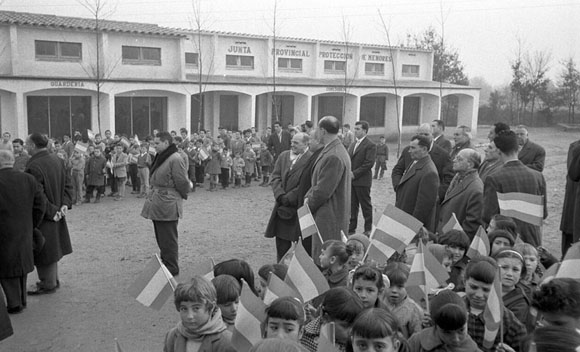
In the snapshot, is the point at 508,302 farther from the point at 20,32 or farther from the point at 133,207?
the point at 20,32

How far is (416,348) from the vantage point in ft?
10.7

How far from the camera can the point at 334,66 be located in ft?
111

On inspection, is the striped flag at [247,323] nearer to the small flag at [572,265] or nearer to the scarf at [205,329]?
the scarf at [205,329]

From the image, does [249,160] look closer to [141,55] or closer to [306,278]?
[141,55]

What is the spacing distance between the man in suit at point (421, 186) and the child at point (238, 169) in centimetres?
1014

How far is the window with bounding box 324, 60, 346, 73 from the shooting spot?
33.4 meters

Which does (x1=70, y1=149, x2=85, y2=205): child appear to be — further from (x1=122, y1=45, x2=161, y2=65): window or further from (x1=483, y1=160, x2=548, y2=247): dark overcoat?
(x1=122, y1=45, x2=161, y2=65): window

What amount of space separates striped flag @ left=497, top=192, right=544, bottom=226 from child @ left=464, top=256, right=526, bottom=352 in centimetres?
159

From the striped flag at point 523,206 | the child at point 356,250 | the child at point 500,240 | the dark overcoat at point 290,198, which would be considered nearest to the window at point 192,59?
the dark overcoat at point 290,198

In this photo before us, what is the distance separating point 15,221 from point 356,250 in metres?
3.71

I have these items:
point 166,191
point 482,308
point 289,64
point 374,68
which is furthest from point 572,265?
point 374,68

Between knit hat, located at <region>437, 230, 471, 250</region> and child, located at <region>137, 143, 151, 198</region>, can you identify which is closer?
knit hat, located at <region>437, 230, 471, 250</region>

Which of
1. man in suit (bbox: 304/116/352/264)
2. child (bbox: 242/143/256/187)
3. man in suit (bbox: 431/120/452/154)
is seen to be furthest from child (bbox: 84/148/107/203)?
man in suit (bbox: 304/116/352/264)

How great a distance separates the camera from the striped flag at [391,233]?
471 cm
